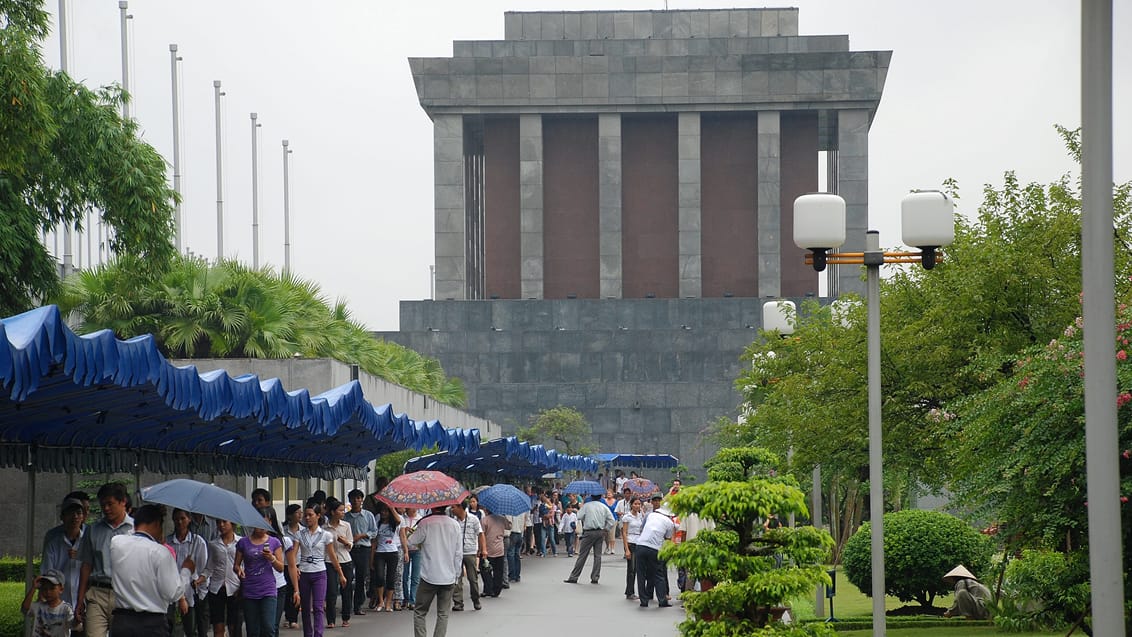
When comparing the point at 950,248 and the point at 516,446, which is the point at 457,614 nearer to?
the point at 950,248

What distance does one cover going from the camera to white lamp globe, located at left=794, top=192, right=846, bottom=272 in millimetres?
13609

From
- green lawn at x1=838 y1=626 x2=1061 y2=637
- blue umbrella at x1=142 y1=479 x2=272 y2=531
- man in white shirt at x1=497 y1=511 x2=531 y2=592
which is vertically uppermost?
blue umbrella at x1=142 y1=479 x2=272 y2=531

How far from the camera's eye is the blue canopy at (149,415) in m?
10.9

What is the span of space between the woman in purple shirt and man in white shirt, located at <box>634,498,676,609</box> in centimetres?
915

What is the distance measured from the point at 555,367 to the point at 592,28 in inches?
881

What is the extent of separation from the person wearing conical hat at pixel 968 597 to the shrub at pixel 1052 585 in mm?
6546

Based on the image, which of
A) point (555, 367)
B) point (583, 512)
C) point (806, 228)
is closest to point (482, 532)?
point (583, 512)

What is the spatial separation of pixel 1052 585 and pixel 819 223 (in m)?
3.69

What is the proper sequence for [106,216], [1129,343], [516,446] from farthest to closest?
[516,446] < [106,216] < [1129,343]

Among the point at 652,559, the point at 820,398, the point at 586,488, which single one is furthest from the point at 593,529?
the point at 586,488

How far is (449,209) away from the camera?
3280 inches

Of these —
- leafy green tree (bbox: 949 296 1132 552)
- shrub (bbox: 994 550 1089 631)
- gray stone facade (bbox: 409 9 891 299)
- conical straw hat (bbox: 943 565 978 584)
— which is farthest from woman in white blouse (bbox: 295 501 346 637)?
gray stone facade (bbox: 409 9 891 299)

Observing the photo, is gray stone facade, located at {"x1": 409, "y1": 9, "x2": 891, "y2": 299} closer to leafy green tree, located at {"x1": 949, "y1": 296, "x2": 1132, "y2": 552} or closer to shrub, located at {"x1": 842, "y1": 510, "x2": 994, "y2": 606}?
shrub, located at {"x1": 842, "y1": 510, "x2": 994, "y2": 606}

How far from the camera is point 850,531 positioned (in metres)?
33.8
